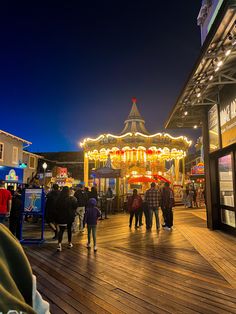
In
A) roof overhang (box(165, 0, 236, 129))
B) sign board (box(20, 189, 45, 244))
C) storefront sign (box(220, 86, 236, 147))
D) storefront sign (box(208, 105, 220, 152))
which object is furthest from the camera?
storefront sign (box(208, 105, 220, 152))

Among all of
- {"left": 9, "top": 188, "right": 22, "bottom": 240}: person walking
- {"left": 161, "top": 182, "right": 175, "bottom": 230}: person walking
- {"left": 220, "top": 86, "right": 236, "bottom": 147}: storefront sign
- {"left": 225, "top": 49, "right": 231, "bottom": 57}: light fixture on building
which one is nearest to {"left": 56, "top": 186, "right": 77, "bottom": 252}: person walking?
{"left": 9, "top": 188, "right": 22, "bottom": 240}: person walking

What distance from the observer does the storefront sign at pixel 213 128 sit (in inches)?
340

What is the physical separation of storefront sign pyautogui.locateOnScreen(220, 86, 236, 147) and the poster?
597cm

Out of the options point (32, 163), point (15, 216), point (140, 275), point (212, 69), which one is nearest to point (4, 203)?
point (15, 216)

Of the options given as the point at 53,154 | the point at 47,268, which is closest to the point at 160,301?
the point at 47,268

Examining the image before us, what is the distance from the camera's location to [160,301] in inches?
139

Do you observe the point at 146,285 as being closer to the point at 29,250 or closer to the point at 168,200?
the point at 29,250

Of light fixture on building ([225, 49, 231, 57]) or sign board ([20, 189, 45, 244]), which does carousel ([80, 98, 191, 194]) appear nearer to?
sign board ([20, 189, 45, 244])

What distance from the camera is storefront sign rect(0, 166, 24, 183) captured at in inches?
789

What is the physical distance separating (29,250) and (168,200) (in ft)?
17.5

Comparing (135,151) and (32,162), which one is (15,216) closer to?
(135,151)

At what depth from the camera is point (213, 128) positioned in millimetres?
9062

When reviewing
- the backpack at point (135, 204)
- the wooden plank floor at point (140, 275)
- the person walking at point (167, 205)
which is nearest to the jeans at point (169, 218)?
the person walking at point (167, 205)

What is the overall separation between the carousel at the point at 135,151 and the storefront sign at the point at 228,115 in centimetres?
952
